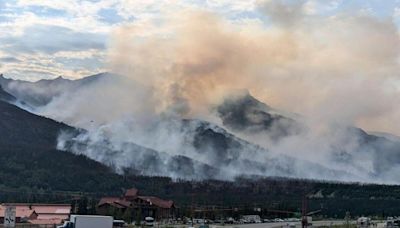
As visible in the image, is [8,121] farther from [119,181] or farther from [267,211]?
[267,211]

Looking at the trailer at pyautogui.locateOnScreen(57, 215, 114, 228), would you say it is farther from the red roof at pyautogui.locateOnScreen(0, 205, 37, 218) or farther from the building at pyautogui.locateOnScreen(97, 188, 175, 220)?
the building at pyautogui.locateOnScreen(97, 188, 175, 220)

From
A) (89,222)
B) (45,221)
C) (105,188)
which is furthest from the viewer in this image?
(105,188)

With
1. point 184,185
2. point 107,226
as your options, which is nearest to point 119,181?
point 184,185

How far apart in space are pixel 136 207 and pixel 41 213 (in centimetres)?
2488

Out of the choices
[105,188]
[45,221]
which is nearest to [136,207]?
[45,221]

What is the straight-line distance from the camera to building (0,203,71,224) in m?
87.4

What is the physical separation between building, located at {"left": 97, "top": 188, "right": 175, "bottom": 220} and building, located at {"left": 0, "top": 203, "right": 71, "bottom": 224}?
10.4m

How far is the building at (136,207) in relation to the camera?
10694cm

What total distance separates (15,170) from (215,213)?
5035 cm

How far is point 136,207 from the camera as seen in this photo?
115062 mm

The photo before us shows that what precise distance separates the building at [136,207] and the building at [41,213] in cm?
1035

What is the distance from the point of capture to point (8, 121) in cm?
19450

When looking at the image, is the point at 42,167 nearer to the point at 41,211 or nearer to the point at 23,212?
the point at 41,211

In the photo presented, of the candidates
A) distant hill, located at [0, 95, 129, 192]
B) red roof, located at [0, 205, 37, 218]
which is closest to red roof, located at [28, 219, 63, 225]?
red roof, located at [0, 205, 37, 218]
